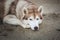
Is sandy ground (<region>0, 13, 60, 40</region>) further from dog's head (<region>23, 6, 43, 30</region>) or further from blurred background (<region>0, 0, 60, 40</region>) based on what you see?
dog's head (<region>23, 6, 43, 30</region>)

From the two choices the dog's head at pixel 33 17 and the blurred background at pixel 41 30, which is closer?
the blurred background at pixel 41 30

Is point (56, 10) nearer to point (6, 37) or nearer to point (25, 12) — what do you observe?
point (25, 12)

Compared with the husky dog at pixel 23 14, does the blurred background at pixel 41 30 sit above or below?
below

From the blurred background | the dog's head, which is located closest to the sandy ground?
the blurred background

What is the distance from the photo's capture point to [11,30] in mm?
3730

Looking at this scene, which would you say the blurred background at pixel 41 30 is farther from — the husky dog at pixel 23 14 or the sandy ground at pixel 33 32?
the husky dog at pixel 23 14

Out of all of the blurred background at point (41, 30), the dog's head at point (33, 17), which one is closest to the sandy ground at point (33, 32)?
the blurred background at point (41, 30)

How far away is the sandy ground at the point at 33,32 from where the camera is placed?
346cm

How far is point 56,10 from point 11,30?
134 cm

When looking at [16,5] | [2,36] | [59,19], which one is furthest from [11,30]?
[59,19]

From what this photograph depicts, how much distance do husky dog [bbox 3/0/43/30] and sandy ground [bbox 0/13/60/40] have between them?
0.37 ft

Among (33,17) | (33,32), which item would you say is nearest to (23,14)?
(33,17)

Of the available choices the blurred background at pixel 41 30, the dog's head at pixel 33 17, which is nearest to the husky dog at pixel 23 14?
the dog's head at pixel 33 17

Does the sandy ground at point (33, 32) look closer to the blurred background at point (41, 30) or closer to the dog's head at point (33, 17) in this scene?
the blurred background at point (41, 30)
